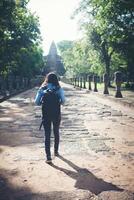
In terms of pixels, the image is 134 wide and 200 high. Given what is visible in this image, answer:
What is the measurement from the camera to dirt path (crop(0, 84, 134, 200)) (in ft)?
16.1

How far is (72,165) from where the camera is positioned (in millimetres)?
6375

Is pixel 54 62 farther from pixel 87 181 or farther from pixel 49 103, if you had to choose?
pixel 87 181

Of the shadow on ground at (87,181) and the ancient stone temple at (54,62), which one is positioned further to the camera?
the ancient stone temple at (54,62)

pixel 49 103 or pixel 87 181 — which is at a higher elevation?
pixel 49 103

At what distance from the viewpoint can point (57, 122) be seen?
721cm

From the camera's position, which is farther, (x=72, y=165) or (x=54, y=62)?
(x=54, y=62)

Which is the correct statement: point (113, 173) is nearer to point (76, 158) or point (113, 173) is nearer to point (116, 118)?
point (76, 158)

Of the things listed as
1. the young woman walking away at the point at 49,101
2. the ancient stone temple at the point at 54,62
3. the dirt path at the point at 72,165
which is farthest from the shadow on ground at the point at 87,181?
the ancient stone temple at the point at 54,62

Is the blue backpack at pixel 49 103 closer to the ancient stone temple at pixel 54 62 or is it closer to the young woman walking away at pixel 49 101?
the young woman walking away at pixel 49 101

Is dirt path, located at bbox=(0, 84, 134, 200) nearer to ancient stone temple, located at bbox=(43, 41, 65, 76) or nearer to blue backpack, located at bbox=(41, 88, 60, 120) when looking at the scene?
blue backpack, located at bbox=(41, 88, 60, 120)

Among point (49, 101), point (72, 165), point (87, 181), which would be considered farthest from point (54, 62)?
point (87, 181)

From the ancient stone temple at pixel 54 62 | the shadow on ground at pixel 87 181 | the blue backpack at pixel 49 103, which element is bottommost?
the shadow on ground at pixel 87 181

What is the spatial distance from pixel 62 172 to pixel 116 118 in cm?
730

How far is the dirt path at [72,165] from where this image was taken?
4910 millimetres
